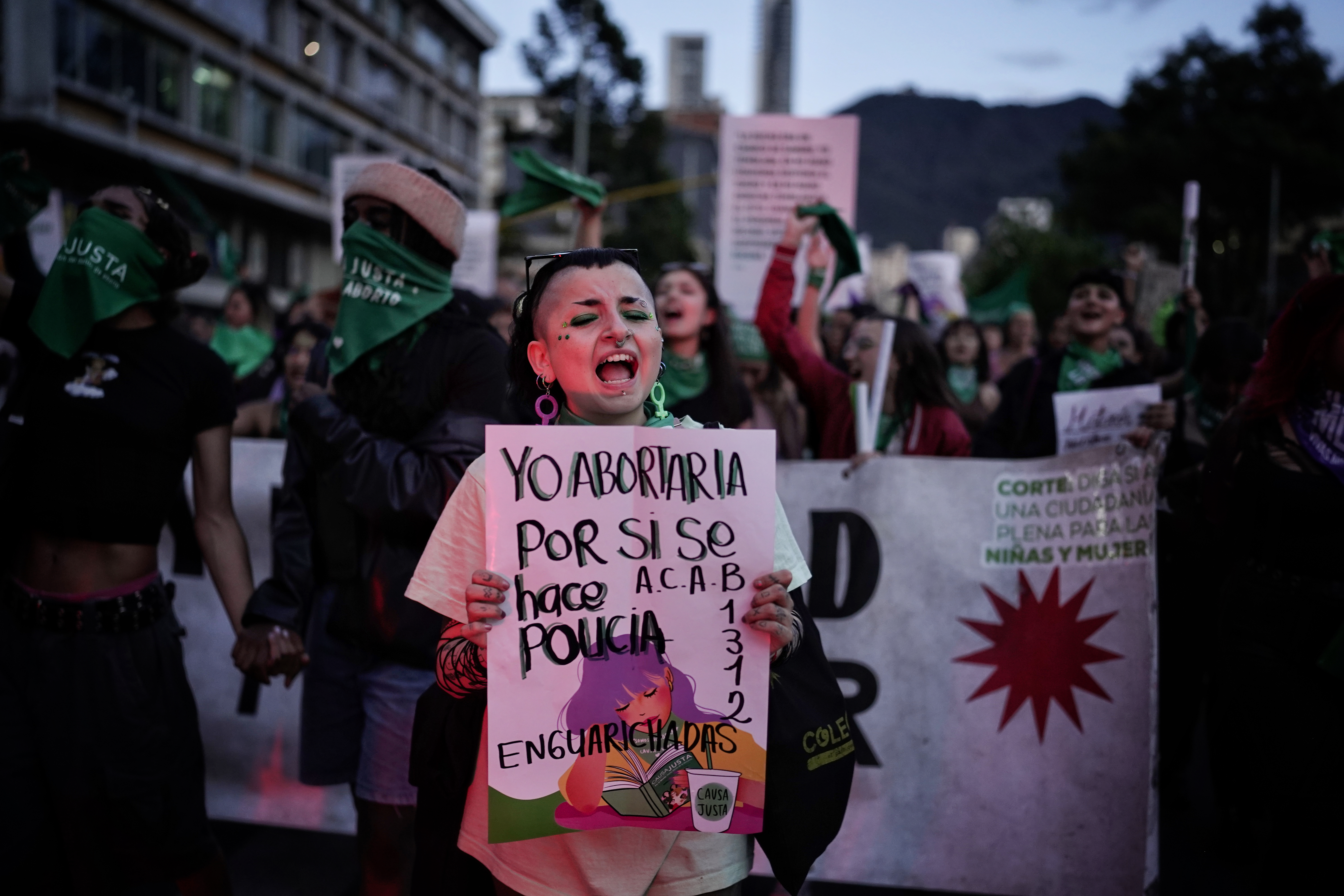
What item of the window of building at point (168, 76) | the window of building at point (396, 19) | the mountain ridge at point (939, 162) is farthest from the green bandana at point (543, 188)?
the mountain ridge at point (939, 162)

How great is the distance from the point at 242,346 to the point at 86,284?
497 cm

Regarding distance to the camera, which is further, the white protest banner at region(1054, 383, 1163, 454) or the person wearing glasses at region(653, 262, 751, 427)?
the person wearing glasses at region(653, 262, 751, 427)

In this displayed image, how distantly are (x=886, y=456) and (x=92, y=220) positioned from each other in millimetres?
2422

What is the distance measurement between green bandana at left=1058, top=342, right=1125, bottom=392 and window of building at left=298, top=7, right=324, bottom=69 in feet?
102

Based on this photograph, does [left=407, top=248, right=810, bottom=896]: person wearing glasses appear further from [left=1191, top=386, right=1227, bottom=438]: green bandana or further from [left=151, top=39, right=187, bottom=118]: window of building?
[left=151, top=39, right=187, bottom=118]: window of building

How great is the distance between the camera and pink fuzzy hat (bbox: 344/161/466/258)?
2641mm

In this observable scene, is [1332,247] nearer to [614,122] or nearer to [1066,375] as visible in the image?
[1066,375]

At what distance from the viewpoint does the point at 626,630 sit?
1645mm

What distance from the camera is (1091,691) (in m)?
3.31

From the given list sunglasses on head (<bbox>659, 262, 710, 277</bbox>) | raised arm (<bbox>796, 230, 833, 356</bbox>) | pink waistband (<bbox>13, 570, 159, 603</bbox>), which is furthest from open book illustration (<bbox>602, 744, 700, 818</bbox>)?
raised arm (<bbox>796, 230, 833, 356</bbox>)

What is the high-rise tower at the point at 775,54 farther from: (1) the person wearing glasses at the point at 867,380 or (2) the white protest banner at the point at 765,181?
(1) the person wearing glasses at the point at 867,380

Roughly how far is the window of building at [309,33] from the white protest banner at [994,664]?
31765 millimetres

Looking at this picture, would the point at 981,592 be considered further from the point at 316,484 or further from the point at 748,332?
the point at 748,332

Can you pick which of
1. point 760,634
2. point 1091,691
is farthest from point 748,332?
point 760,634
